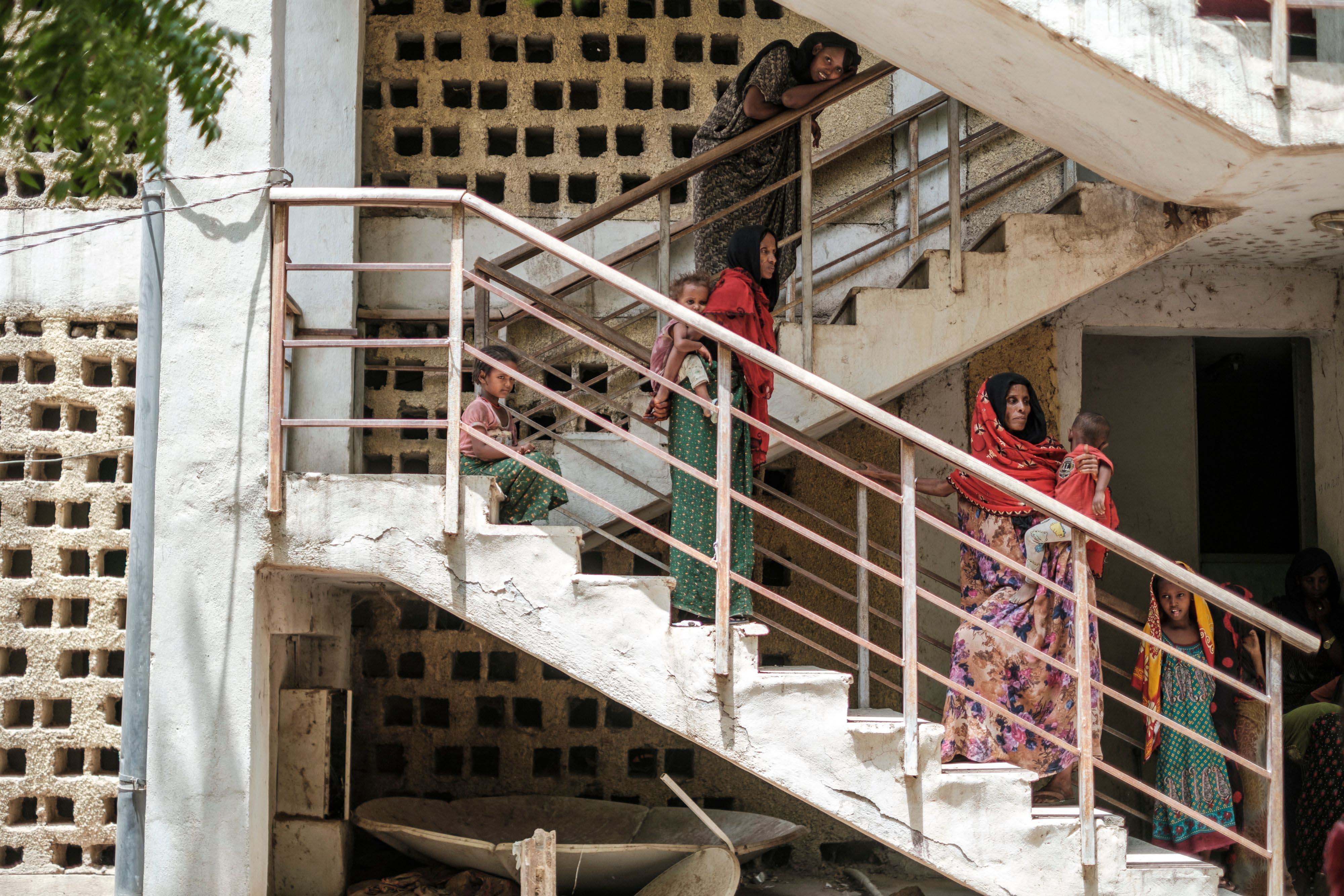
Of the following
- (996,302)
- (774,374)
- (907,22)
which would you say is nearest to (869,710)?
(774,374)

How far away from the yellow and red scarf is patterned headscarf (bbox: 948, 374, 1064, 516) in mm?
704

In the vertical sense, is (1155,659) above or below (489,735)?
above

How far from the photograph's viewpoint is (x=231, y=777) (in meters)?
4.30

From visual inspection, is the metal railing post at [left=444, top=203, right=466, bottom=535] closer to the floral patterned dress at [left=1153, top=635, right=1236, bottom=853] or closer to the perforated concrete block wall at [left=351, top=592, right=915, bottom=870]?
the perforated concrete block wall at [left=351, top=592, right=915, bottom=870]

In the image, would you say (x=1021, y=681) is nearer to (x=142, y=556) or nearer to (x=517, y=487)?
(x=517, y=487)

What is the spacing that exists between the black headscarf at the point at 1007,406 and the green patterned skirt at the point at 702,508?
3.79 ft

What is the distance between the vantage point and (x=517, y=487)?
188 inches

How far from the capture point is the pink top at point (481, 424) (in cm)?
484

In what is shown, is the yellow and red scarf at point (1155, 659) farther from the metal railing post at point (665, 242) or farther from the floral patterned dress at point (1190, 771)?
the metal railing post at point (665, 242)

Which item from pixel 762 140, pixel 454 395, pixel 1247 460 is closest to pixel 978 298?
pixel 762 140

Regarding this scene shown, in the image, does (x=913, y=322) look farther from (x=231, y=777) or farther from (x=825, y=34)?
(x=231, y=777)

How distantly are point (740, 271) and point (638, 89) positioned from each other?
2.61 meters

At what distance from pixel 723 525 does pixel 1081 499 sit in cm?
163

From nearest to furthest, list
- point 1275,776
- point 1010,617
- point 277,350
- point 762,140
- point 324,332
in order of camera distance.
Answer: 1. point 1275,776
2. point 277,350
3. point 1010,617
4. point 762,140
5. point 324,332
